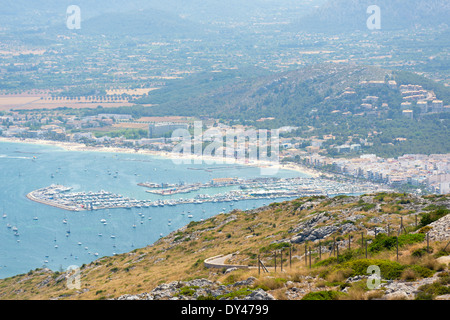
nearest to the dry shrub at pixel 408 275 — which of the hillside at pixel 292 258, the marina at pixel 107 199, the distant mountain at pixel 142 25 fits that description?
the hillside at pixel 292 258

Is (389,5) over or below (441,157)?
over

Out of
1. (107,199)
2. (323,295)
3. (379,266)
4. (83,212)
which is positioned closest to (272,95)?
(107,199)

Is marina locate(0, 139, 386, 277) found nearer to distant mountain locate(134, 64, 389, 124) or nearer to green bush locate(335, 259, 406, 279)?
distant mountain locate(134, 64, 389, 124)

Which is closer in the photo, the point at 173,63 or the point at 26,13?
the point at 173,63

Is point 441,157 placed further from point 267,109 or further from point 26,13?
point 26,13

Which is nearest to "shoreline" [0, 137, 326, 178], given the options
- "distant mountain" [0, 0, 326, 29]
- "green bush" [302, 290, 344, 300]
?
"green bush" [302, 290, 344, 300]
